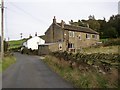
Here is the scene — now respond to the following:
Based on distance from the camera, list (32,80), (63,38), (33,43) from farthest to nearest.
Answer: (33,43) < (63,38) < (32,80)

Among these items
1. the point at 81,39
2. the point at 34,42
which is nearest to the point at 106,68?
Answer: the point at 81,39

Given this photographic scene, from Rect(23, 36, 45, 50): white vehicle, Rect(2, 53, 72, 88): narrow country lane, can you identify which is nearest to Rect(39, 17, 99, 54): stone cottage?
Rect(23, 36, 45, 50): white vehicle

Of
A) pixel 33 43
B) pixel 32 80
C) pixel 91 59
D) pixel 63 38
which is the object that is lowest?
pixel 32 80

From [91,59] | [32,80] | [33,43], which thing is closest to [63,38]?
[33,43]

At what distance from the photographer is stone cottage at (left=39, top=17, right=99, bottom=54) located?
66688 millimetres

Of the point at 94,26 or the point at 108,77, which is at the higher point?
the point at 94,26

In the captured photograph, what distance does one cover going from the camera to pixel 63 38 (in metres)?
66.9

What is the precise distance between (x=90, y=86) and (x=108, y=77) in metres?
1.17

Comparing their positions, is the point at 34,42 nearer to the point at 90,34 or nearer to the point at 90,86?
the point at 90,34

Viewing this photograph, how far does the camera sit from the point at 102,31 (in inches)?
3900

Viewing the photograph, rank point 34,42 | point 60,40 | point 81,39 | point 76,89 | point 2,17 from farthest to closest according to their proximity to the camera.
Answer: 1. point 34,42
2. point 81,39
3. point 60,40
4. point 2,17
5. point 76,89

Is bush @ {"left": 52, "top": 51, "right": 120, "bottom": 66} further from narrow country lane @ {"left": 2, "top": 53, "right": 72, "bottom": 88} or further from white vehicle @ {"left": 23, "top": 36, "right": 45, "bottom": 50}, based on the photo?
white vehicle @ {"left": 23, "top": 36, "right": 45, "bottom": 50}

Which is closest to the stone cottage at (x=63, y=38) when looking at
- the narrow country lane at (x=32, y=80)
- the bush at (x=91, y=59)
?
the bush at (x=91, y=59)

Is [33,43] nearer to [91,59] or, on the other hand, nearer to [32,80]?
[91,59]
